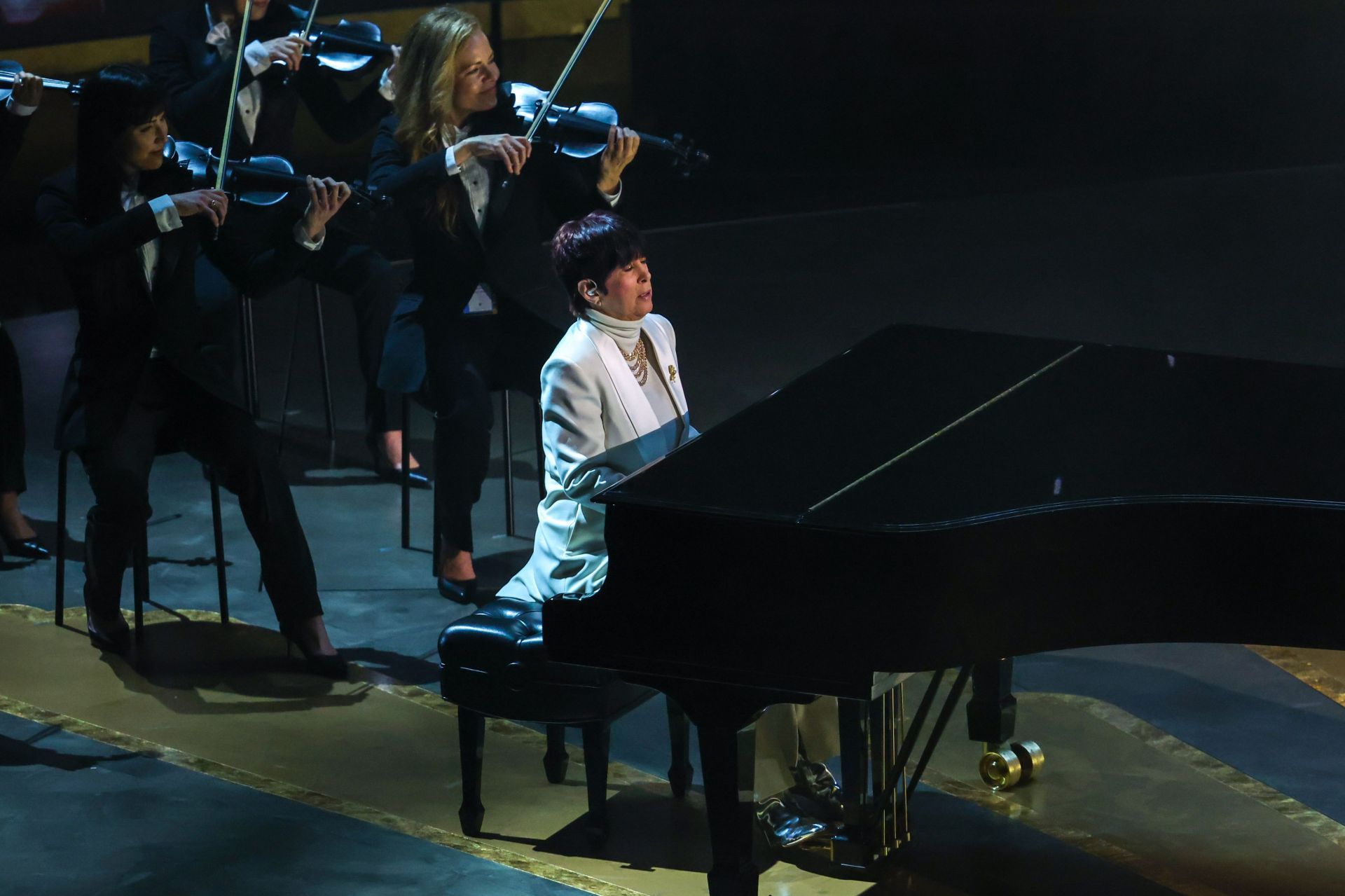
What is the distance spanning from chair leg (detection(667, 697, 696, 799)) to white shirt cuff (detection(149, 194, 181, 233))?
1.37 meters

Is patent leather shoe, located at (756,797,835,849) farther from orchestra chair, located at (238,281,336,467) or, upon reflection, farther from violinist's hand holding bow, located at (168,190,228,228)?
orchestra chair, located at (238,281,336,467)

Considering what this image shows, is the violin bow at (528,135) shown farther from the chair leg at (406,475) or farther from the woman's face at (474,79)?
the chair leg at (406,475)

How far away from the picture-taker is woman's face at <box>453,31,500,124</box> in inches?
172

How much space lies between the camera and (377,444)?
533 cm

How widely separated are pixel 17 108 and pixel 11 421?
76cm

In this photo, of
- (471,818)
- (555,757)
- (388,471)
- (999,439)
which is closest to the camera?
(999,439)

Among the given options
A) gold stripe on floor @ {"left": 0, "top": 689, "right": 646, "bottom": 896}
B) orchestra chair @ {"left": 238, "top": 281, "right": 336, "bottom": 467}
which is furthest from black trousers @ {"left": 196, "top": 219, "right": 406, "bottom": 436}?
gold stripe on floor @ {"left": 0, "top": 689, "right": 646, "bottom": 896}

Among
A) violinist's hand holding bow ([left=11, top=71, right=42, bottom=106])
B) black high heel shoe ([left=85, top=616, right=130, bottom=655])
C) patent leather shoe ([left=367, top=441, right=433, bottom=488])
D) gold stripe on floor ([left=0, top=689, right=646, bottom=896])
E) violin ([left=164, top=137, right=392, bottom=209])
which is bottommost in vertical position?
gold stripe on floor ([left=0, top=689, right=646, bottom=896])

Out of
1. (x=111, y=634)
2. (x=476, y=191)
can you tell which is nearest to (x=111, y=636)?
(x=111, y=634)

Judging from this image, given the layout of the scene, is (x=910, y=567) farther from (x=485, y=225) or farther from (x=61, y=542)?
(x=61, y=542)

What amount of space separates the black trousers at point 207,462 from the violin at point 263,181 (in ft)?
1.33

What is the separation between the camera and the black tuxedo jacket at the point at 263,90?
16.3 feet

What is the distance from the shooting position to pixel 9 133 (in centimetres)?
448

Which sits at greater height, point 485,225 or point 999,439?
point 485,225
